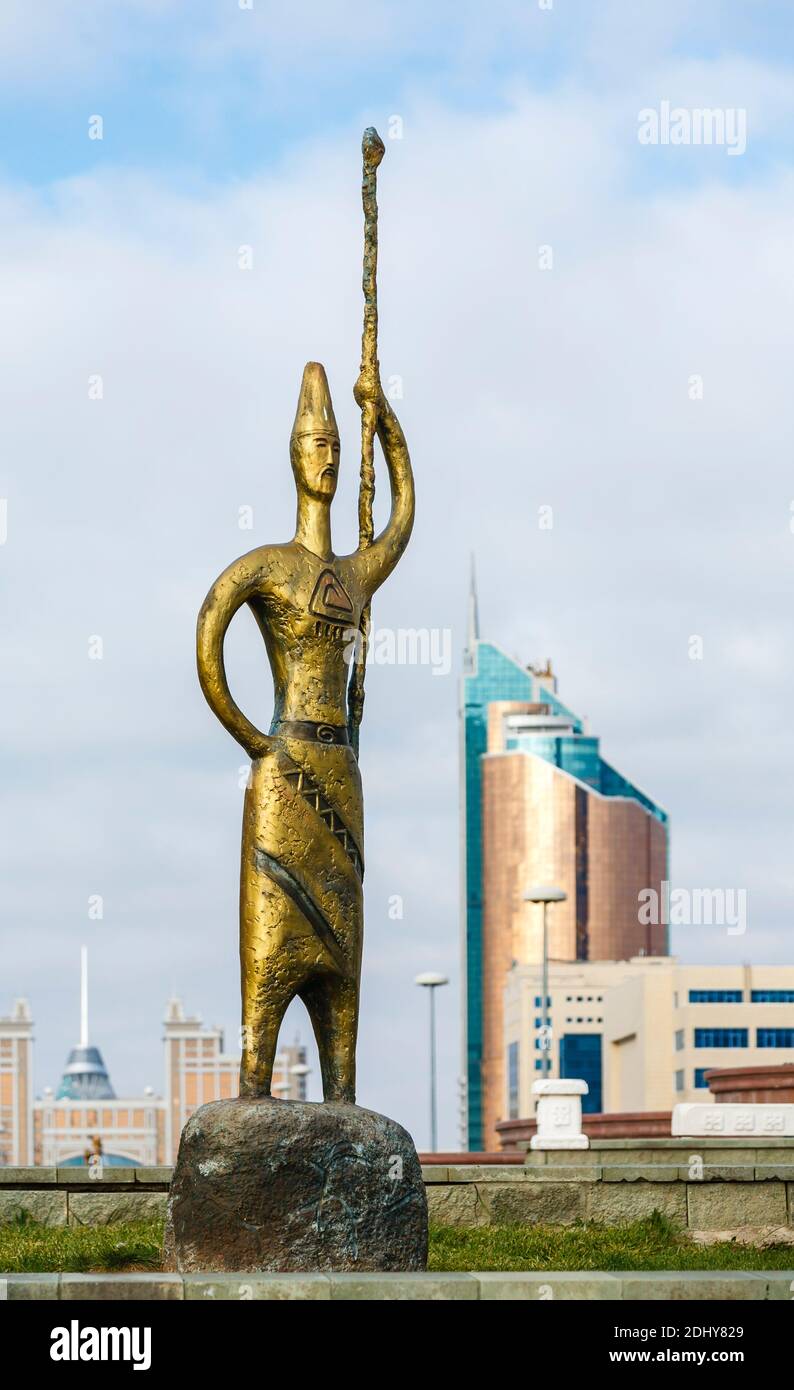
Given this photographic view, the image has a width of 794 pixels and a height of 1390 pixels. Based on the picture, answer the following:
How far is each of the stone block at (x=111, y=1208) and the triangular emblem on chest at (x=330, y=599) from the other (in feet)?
13.3

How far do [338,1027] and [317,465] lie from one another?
2.73m

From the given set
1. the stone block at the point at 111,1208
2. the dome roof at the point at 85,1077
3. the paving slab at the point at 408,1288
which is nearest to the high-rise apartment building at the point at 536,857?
the dome roof at the point at 85,1077

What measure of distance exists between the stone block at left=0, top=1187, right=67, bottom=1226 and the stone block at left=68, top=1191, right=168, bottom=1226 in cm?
5

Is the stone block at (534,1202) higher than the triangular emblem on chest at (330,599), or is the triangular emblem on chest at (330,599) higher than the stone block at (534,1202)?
the triangular emblem on chest at (330,599)

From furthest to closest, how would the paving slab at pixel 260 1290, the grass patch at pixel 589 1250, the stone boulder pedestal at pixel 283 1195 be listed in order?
1. the grass patch at pixel 589 1250
2. the stone boulder pedestal at pixel 283 1195
3. the paving slab at pixel 260 1290

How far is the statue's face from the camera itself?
10.9 metres

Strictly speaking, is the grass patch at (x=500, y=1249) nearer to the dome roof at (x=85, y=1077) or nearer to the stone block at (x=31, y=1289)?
the stone block at (x=31, y=1289)

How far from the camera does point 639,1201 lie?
13438 mm

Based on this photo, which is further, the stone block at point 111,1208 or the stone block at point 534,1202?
the stone block at point 534,1202

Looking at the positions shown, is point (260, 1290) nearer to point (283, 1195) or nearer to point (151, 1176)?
point (283, 1195)

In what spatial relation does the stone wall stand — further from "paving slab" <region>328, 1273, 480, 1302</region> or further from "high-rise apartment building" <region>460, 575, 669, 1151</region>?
"high-rise apartment building" <region>460, 575, 669, 1151</region>

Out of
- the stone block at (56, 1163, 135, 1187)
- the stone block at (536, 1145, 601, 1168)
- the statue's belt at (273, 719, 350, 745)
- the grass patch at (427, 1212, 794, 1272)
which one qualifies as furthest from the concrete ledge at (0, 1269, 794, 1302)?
the stone block at (536, 1145, 601, 1168)

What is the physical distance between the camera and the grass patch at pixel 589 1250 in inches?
422
